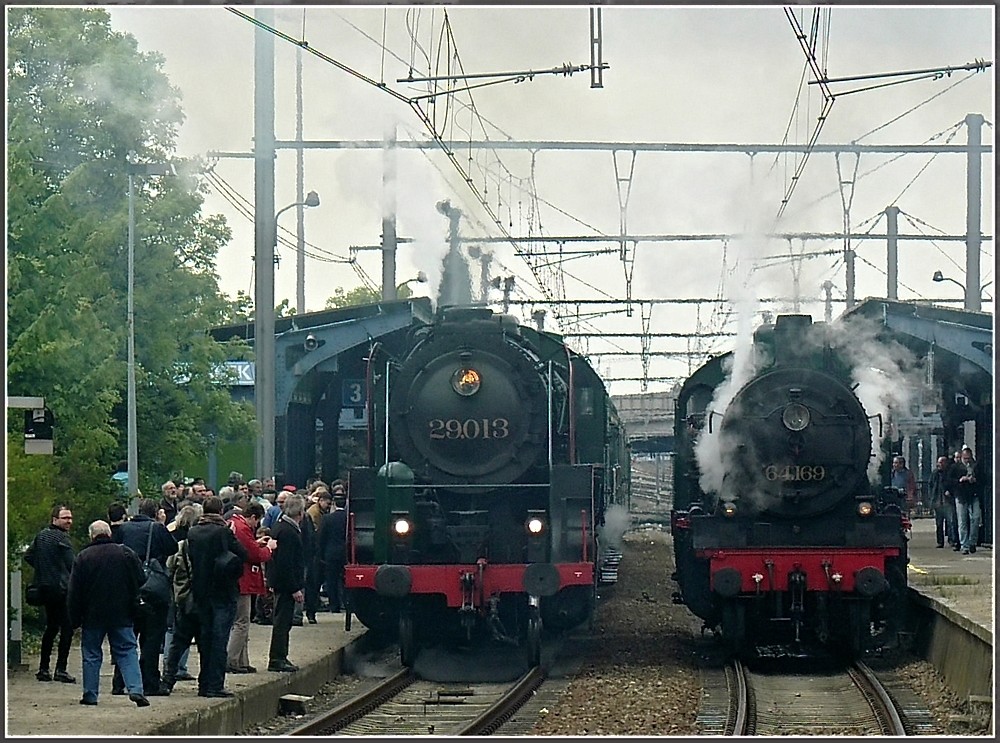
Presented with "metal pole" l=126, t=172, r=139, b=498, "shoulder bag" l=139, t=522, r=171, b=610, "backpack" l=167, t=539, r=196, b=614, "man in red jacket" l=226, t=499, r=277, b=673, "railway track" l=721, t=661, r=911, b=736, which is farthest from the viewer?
"metal pole" l=126, t=172, r=139, b=498

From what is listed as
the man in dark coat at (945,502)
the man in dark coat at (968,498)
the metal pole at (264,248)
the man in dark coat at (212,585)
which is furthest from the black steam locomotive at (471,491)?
the man in dark coat at (945,502)

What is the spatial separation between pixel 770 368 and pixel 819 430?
1043 mm

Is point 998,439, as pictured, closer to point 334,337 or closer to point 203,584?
point 203,584

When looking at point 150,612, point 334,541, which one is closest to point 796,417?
point 334,541

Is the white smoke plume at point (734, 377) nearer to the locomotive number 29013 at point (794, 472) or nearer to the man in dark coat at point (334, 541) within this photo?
the locomotive number 29013 at point (794, 472)

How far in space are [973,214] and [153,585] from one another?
19.2 m

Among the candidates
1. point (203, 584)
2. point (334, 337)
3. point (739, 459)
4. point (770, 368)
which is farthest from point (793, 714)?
point (334, 337)

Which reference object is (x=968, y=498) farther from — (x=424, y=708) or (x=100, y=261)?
(x=100, y=261)

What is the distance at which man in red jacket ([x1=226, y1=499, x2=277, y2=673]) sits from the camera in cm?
1234

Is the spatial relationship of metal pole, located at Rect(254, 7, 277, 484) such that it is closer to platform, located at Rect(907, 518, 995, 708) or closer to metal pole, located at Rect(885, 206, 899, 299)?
platform, located at Rect(907, 518, 995, 708)

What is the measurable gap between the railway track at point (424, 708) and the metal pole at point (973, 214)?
15259 millimetres

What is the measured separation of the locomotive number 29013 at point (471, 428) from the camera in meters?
14.8

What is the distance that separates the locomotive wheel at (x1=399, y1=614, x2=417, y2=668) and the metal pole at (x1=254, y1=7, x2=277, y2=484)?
5.77 metres

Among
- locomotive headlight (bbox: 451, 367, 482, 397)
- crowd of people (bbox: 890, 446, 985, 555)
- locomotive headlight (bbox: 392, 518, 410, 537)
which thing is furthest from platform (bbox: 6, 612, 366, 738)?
crowd of people (bbox: 890, 446, 985, 555)
